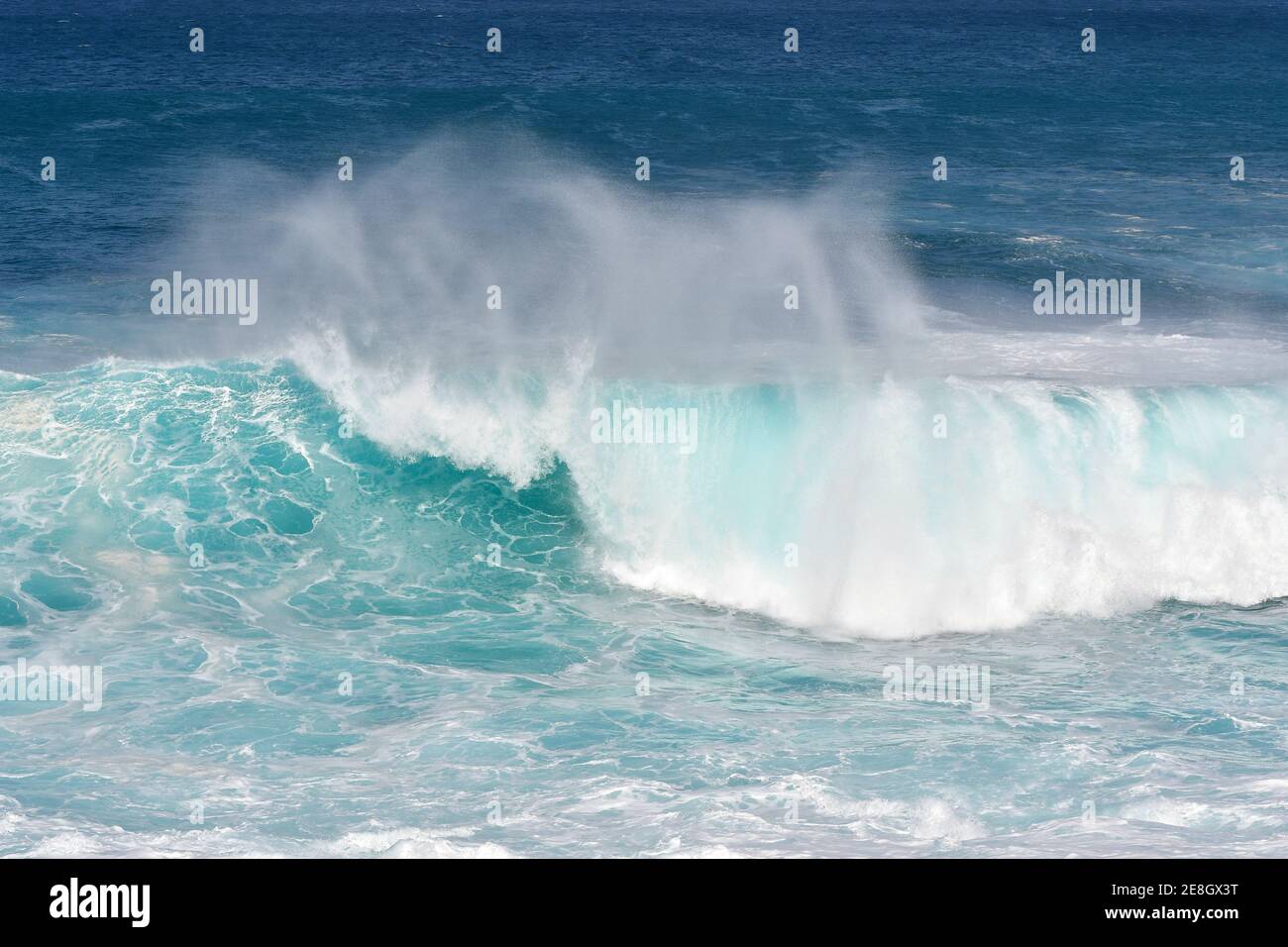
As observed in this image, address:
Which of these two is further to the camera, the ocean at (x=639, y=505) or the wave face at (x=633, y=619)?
the ocean at (x=639, y=505)

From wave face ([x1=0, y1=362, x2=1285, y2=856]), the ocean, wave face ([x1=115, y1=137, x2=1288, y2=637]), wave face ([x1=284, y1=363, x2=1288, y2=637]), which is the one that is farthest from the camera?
wave face ([x1=115, y1=137, x2=1288, y2=637])

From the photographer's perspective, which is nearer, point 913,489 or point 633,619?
point 633,619

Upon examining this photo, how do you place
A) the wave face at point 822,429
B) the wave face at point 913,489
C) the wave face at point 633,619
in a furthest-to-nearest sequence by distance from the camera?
the wave face at point 822,429 → the wave face at point 913,489 → the wave face at point 633,619

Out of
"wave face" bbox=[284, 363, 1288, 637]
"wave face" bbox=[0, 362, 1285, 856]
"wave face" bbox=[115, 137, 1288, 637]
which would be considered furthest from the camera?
"wave face" bbox=[115, 137, 1288, 637]

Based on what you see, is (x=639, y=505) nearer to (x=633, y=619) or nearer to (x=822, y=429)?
(x=633, y=619)

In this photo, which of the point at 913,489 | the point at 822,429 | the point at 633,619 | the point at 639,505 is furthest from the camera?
the point at 822,429

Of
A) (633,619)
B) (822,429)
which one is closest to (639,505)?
(633,619)

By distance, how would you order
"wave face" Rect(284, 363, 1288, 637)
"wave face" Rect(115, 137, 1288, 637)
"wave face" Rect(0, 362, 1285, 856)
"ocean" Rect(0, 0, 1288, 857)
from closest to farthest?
"wave face" Rect(0, 362, 1285, 856)
"ocean" Rect(0, 0, 1288, 857)
"wave face" Rect(284, 363, 1288, 637)
"wave face" Rect(115, 137, 1288, 637)

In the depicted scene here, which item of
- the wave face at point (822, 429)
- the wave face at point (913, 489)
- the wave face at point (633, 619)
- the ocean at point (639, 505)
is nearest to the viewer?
the wave face at point (633, 619)

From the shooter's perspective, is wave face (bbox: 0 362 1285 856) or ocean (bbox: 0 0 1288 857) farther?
ocean (bbox: 0 0 1288 857)

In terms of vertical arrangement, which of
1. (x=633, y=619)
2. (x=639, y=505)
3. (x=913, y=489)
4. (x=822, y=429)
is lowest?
(x=633, y=619)
